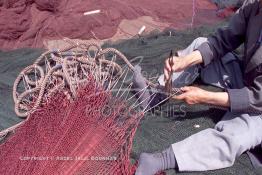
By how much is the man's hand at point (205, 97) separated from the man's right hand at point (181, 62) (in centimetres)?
13

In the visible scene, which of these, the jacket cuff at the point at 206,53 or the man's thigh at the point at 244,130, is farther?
the jacket cuff at the point at 206,53

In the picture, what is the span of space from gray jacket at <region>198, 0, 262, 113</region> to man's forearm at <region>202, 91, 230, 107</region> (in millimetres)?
24

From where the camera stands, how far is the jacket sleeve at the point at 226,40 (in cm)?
193

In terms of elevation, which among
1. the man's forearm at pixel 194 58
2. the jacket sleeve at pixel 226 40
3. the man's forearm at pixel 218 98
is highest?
the jacket sleeve at pixel 226 40

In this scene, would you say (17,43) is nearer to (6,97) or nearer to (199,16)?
(6,97)

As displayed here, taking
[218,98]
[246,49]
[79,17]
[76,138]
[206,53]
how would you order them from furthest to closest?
[79,17]
[206,53]
[246,49]
[218,98]
[76,138]

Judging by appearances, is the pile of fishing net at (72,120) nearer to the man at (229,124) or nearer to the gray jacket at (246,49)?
the man at (229,124)

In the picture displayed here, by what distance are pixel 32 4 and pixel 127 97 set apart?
139cm

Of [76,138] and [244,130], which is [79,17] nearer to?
[76,138]

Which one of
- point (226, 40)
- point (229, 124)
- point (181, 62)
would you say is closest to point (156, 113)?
point (181, 62)

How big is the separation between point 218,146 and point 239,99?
0.21 m

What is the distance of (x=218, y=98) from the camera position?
172cm

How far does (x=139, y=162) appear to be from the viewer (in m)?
1.66

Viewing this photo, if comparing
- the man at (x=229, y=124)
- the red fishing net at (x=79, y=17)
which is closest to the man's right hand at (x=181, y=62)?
the man at (x=229, y=124)
